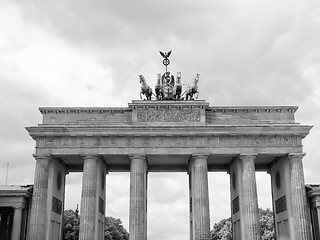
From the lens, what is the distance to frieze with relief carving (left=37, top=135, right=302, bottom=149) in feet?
148

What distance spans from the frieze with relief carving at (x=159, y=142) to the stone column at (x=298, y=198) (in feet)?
Answer: 6.40

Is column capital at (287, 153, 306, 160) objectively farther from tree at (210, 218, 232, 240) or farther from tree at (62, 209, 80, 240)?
tree at (210, 218, 232, 240)

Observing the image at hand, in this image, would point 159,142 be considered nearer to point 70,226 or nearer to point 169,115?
point 169,115

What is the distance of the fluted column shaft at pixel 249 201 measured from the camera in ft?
141

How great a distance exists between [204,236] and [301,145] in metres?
14.2

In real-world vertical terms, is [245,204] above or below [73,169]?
below

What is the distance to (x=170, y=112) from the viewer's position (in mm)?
46500

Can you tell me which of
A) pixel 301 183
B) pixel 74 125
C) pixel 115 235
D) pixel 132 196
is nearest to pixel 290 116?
pixel 301 183

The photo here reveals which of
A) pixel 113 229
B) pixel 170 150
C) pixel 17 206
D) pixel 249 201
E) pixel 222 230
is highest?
pixel 170 150

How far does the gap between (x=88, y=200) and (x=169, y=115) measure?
12.4 metres

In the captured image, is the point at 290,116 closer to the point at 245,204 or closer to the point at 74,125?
the point at 245,204

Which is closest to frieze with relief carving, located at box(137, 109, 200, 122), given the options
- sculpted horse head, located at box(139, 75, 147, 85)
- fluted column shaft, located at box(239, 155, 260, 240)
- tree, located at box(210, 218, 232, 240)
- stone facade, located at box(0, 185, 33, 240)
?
sculpted horse head, located at box(139, 75, 147, 85)

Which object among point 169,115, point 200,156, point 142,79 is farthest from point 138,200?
point 142,79

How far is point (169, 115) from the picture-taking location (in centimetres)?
4638
